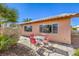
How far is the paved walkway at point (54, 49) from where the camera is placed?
8664 millimetres

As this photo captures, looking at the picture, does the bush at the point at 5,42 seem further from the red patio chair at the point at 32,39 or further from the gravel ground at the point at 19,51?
the red patio chair at the point at 32,39

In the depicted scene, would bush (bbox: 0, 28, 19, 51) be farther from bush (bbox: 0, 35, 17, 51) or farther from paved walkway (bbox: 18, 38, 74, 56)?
paved walkway (bbox: 18, 38, 74, 56)

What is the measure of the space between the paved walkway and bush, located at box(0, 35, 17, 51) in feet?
1.32

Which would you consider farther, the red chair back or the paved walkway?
the red chair back

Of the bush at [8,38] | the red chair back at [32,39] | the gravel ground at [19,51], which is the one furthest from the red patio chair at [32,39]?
the bush at [8,38]

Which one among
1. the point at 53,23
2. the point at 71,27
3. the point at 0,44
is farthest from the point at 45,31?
the point at 0,44

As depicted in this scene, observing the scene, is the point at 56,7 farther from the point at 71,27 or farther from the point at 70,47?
the point at 70,47

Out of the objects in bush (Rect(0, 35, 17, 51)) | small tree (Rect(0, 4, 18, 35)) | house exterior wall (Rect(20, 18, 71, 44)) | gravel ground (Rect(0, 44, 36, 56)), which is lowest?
gravel ground (Rect(0, 44, 36, 56))

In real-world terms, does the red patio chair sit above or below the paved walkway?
above

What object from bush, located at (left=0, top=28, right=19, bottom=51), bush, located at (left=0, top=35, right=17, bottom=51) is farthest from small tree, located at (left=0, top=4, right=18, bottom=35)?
bush, located at (left=0, top=35, right=17, bottom=51)

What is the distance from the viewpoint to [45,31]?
899cm

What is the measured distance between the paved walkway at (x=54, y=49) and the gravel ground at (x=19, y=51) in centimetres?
17

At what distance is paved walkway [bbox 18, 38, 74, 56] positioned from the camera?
866cm

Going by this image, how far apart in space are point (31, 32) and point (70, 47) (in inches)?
64.7
